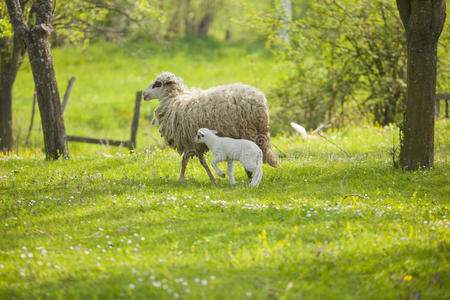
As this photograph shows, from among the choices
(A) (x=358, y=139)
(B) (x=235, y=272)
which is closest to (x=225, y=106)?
(B) (x=235, y=272)

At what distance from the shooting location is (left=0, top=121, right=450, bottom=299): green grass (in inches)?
172

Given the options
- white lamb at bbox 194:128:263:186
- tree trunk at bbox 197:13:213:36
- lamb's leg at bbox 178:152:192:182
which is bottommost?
lamb's leg at bbox 178:152:192:182

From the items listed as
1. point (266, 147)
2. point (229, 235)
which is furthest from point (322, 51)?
point (229, 235)

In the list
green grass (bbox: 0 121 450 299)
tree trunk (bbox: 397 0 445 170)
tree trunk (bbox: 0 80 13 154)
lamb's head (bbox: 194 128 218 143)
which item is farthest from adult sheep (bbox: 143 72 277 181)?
tree trunk (bbox: 0 80 13 154)

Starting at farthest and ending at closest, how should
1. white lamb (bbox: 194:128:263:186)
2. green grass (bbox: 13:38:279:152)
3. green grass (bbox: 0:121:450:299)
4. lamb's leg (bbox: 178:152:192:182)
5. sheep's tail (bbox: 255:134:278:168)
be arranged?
green grass (bbox: 13:38:279:152), lamb's leg (bbox: 178:152:192:182), sheep's tail (bbox: 255:134:278:168), white lamb (bbox: 194:128:263:186), green grass (bbox: 0:121:450:299)

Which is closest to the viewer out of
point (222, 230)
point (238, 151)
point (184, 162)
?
point (222, 230)

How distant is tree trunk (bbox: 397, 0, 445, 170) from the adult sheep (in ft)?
8.30

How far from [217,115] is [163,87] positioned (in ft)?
5.02

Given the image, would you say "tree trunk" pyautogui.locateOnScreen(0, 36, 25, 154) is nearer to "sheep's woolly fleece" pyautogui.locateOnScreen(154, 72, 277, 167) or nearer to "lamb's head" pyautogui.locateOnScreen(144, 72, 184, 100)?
"lamb's head" pyautogui.locateOnScreen(144, 72, 184, 100)

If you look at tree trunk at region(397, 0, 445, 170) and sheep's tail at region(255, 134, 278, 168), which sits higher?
tree trunk at region(397, 0, 445, 170)

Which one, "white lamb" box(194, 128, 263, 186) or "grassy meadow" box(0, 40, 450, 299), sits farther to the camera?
"white lamb" box(194, 128, 263, 186)

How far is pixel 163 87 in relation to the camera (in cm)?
880

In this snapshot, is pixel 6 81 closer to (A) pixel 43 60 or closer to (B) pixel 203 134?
(A) pixel 43 60

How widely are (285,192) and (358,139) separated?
5.66 m
